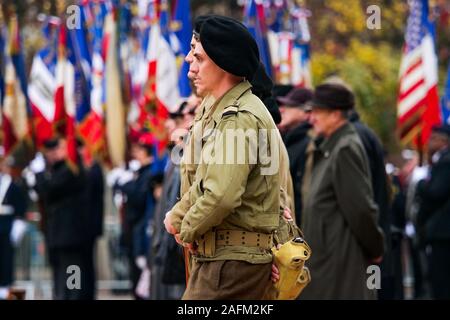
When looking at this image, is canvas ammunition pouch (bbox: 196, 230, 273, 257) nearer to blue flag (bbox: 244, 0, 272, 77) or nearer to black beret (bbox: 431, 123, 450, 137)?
black beret (bbox: 431, 123, 450, 137)

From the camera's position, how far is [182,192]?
6.92 meters

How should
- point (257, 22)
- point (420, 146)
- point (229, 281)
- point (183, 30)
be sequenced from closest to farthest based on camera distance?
point (229, 281), point (183, 30), point (420, 146), point (257, 22)

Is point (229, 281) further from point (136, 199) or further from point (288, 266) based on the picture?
point (136, 199)

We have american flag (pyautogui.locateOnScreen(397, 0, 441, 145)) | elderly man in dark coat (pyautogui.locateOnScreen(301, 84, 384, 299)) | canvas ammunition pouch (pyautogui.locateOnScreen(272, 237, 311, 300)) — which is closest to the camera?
canvas ammunition pouch (pyautogui.locateOnScreen(272, 237, 311, 300))

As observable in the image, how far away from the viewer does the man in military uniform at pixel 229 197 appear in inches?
256

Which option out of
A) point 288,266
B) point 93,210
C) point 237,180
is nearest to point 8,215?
point 93,210

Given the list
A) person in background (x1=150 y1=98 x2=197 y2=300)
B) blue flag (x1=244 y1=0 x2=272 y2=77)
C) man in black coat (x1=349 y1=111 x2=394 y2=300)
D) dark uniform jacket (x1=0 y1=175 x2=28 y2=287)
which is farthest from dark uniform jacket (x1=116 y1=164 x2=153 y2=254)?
man in black coat (x1=349 y1=111 x2=394 y2=300)

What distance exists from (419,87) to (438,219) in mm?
1797

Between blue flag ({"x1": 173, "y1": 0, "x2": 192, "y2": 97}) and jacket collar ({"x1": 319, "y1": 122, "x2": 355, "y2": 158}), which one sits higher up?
blue flag ({"x1": 173, "y1": 0, "x2": 192, "y2": 97})

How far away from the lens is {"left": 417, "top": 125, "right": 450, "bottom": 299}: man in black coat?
14.1m

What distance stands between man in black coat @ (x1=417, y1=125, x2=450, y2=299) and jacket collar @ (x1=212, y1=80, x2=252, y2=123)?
751 centimetres

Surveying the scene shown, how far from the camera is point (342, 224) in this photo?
31.9 feet

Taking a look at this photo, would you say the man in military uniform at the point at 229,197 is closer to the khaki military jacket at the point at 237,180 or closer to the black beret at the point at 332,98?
the khaki military jacket at the point at 237,180

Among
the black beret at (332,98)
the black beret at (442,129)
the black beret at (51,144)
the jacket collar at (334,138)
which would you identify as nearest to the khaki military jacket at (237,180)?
the jacket collar at (334,138)
